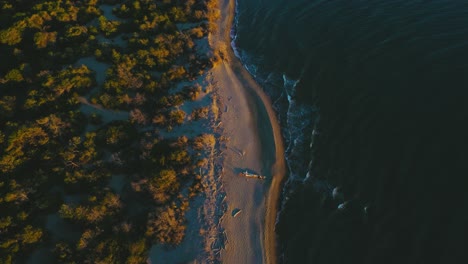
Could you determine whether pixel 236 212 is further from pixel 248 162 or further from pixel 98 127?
pixel 98 127

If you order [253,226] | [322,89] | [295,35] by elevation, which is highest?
[295,35]

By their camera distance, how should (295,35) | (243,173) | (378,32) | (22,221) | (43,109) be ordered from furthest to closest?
(295,35), (378,32), (43,109), (243,173), (22,221)

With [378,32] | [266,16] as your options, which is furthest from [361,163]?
[266,16]

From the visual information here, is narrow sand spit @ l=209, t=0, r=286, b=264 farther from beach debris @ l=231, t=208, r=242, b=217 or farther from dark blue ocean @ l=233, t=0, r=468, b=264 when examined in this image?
dark blue ocean @ l=233, t=0, r=468, b=264

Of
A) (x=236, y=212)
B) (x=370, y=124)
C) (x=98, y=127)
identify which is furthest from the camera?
(x=98, y=127)

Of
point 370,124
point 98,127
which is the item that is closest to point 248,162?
point 370,124

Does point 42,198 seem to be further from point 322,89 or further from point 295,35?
point 295,35
